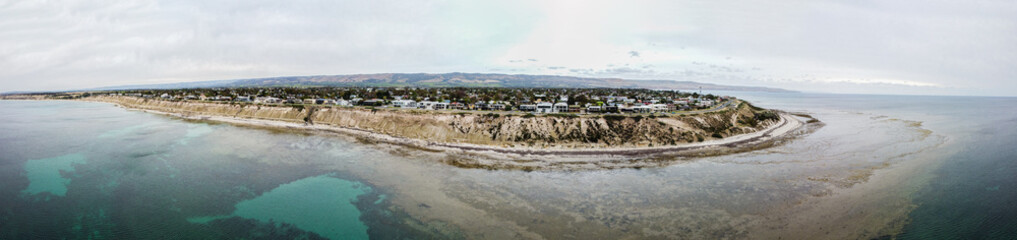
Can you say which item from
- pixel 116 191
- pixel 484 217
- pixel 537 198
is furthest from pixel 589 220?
pixel 116 191

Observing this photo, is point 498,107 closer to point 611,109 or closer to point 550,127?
point 550,127

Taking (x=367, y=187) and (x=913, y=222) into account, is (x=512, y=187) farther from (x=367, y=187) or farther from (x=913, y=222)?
→ (x=913, y=222)

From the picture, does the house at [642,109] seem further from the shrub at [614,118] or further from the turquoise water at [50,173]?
the turquoise water at [50,173]

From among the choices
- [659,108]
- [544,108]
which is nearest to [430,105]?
[544,108]

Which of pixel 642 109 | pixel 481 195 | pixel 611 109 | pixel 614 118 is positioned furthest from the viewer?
pixel 642 109

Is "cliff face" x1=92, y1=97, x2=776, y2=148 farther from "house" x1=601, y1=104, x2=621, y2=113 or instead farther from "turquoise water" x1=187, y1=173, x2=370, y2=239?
"turquoise water" x1=187, y1=173, x2=370, y2=239

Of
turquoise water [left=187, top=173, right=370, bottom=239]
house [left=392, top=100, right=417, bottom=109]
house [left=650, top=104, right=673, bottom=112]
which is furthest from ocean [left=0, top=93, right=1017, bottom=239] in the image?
house [left=392, top=100, right=417, bottom=109]
